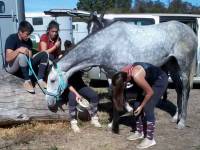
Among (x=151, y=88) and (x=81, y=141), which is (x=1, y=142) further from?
(x=151, y=88)

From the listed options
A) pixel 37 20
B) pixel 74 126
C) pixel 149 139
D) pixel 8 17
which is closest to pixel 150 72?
pixel 149 139

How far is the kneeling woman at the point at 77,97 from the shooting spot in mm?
7660

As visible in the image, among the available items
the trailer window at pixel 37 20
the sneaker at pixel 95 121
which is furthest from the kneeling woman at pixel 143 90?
the trailer window at pixel 37 20

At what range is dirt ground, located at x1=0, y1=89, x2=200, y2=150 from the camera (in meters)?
6.89

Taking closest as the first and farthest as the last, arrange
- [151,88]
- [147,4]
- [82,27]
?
[151,88], [82,27], [147,4]

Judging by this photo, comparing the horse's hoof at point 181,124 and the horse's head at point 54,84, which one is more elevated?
the horse's head at point 54,84

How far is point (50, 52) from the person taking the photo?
8.10 m

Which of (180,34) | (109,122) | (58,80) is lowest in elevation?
(109,122)

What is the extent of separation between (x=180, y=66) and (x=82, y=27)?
17695mm

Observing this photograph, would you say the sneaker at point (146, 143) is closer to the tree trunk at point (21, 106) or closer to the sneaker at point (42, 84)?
the tree trunk at point (21, 106)

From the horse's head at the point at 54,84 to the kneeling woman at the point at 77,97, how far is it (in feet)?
0.74

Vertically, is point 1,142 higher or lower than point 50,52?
lower

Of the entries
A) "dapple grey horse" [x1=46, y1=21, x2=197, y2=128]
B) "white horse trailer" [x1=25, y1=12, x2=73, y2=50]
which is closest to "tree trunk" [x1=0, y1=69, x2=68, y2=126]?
"dapple grey horse" [x1=46, y1=21, x2=197, y2=128]

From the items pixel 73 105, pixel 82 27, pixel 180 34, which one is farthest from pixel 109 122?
pixel 82 27
